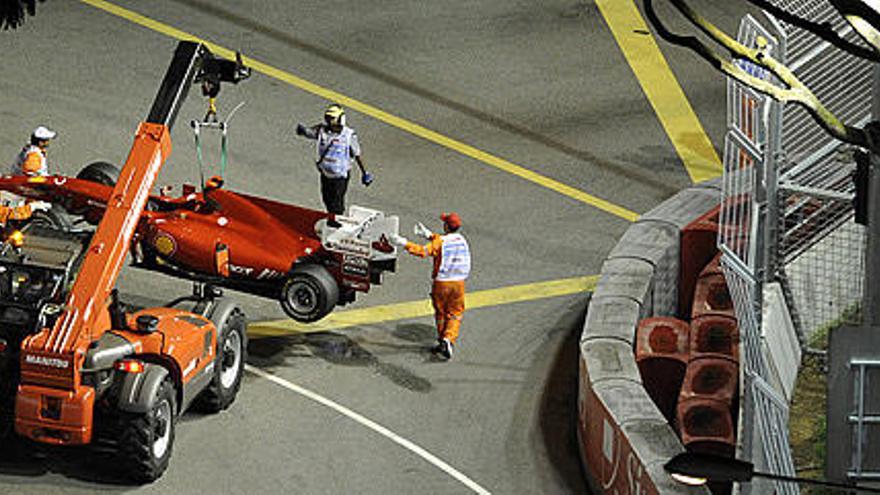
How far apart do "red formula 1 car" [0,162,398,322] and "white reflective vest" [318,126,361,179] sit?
1.82m

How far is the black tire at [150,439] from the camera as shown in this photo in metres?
15.6

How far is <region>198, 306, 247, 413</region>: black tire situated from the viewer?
17141 mm

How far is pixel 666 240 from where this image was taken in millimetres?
19422

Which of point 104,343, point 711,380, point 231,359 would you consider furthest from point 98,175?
point 711,380

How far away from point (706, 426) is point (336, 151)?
19.5ft

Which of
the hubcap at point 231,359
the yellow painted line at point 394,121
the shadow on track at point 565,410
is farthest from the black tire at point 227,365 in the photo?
the yellow painted line at point 394,121

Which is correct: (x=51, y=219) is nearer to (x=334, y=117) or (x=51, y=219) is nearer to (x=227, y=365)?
(x=227, y=365)

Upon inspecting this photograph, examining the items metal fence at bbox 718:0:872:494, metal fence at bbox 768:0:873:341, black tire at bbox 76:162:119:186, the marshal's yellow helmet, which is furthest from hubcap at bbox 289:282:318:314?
metal fence at bbox 768:0:873:341

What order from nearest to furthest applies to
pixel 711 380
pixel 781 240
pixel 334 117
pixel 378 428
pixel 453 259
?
1. pixel 781 240
2. pixel 711 380
3. pixel 378 428
4. pixel 453 259
5. pixel 334 117

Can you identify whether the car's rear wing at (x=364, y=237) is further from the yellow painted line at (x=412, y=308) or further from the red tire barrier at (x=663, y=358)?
the red tire barrier at (x=663, y=358)

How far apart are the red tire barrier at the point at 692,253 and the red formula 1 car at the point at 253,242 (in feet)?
11.2

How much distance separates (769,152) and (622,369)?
Answer: 4010mm

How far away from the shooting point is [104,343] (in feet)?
52.1

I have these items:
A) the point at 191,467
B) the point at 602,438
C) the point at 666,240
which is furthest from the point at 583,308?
the point at 191,467
